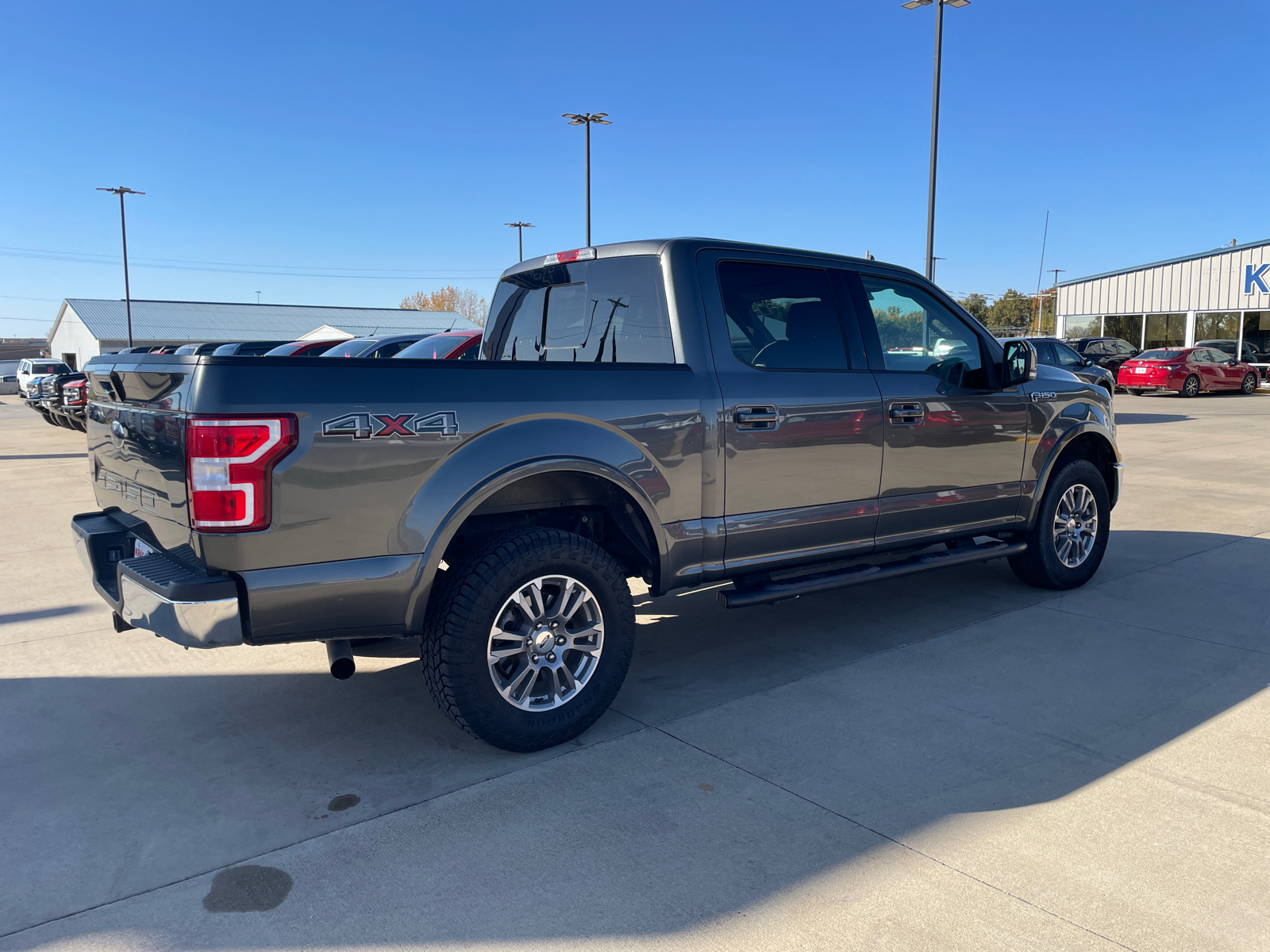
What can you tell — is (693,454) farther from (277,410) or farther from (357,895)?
(357,895)

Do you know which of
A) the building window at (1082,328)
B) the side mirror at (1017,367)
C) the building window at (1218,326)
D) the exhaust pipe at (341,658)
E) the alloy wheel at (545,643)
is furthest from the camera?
the building window at (1082,328)

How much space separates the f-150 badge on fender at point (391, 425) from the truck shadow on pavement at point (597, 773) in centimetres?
129

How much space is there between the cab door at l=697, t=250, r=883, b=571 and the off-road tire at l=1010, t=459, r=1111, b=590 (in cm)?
163

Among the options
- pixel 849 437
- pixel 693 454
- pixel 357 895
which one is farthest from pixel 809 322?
pixel 357 895

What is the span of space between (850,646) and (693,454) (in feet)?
5.36

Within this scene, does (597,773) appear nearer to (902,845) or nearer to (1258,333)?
(902,845)

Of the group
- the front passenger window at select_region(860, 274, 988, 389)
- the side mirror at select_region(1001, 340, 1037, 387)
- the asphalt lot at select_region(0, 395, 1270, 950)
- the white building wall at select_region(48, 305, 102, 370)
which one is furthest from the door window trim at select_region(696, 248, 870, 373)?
the white building wall at select_region(48, 305, 102, 370)

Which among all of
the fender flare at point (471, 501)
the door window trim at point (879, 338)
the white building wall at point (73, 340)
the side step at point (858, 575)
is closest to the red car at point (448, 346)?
the door window trim at point (879, 338)

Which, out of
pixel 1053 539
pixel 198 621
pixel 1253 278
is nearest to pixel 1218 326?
pixel 1253 278

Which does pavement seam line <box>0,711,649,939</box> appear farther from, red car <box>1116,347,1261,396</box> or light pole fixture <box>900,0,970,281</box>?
red car <box>1116,347,1261,396</box>

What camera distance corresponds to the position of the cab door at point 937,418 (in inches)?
189

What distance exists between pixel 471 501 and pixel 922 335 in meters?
2.87

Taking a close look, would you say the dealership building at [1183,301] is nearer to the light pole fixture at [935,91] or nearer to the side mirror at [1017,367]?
the light pole fixture at [935,91]

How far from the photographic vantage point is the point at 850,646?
4.94 meters
